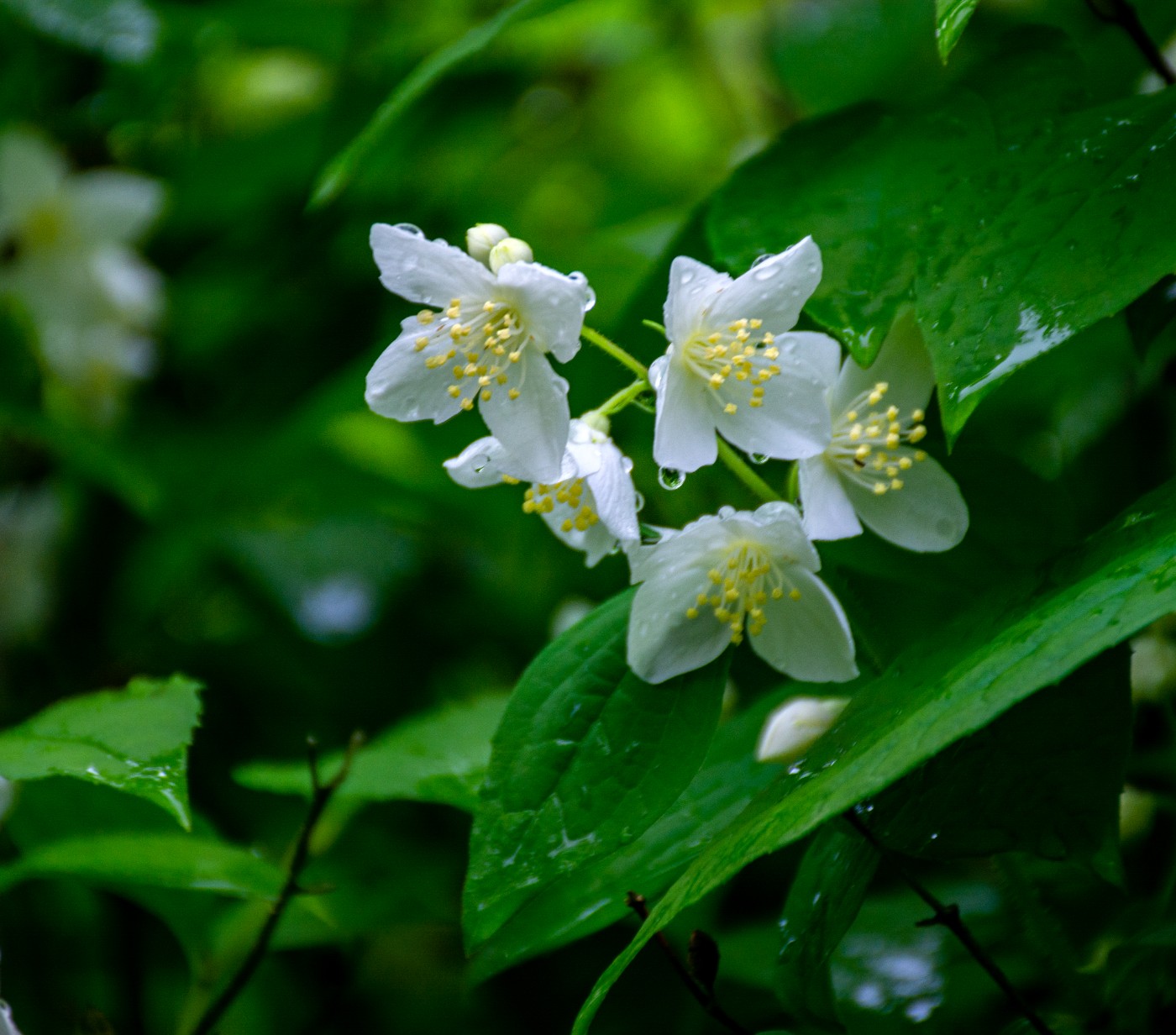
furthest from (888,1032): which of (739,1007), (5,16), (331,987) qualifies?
(5,16)

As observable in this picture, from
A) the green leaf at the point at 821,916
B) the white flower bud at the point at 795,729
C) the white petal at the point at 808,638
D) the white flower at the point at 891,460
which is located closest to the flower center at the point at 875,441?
the white flower at the point at 891,460

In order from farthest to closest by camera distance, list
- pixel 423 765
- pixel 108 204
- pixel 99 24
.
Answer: pixel 108 204 < pixel 99 24 < pixel 423 765

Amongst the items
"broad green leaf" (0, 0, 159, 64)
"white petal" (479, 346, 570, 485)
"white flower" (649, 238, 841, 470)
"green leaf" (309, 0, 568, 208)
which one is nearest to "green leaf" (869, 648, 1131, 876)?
"white flower" (649, 238, 841, 470)

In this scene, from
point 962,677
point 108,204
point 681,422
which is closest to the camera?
point 962,677

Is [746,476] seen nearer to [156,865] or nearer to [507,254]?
[507,254]

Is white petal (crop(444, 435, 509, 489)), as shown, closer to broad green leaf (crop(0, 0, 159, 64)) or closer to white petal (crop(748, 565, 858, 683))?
white petal (crop(748, 565, 858, 683))

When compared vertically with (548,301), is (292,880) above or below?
below

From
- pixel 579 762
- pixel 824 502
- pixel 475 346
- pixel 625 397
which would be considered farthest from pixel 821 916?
pixel 475 346
